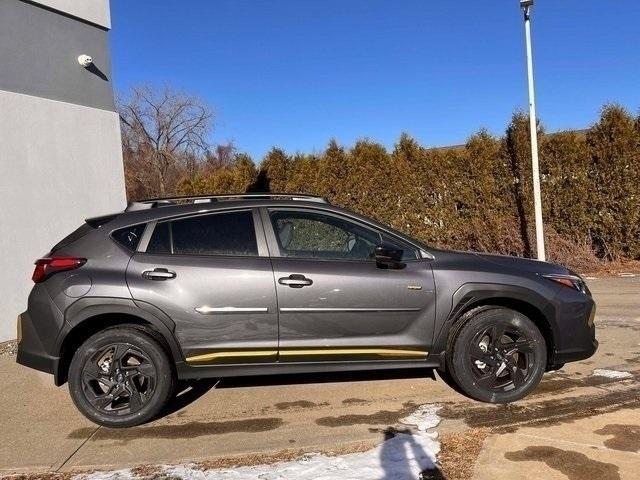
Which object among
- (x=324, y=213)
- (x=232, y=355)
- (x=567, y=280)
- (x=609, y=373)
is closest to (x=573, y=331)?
(x=567, y=280)

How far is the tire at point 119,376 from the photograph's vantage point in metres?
3.90

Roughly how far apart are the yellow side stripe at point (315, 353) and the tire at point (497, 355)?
32cm

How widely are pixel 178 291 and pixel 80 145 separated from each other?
499 cm

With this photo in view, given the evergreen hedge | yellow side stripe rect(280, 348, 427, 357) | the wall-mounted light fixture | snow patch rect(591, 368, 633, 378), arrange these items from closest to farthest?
yellow side stripe rect(280, 348, 427, 357) → snow patch rect(591, 368, 633, 378) → the wall-mounted light fixture → the evergreen hedge

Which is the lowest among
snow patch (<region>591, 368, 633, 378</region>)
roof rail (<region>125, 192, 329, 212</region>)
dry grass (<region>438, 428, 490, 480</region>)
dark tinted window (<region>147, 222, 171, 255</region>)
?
dry grass (<region>438, 428, 490, 480</region>)

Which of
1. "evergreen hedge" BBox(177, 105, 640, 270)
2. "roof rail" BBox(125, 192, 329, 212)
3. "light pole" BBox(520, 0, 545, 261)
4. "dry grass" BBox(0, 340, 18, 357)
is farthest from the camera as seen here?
"evergreen hedge" BBox(177, 105, 640, 270)

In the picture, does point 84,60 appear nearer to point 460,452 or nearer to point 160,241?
point 160,241

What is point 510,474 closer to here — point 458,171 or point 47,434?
point 47,434

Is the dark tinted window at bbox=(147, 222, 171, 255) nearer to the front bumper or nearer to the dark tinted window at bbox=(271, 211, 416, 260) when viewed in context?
the dark tinted window at bbox=(271, 211, 416, 260)

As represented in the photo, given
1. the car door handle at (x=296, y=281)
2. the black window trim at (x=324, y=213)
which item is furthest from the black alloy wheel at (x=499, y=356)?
the car door handle at (x=296, y=281)

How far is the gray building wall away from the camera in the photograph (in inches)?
265

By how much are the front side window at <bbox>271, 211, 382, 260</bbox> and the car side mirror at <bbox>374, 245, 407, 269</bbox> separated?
5.3 inches

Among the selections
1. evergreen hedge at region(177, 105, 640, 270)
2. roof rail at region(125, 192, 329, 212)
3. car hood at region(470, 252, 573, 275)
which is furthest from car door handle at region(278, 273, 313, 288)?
evergreen hedge at region(177, 105, 640, 270)

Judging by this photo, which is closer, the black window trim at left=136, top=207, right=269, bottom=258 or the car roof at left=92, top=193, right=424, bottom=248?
the black window trim at left=136, top=207, right=269, bottom=258
